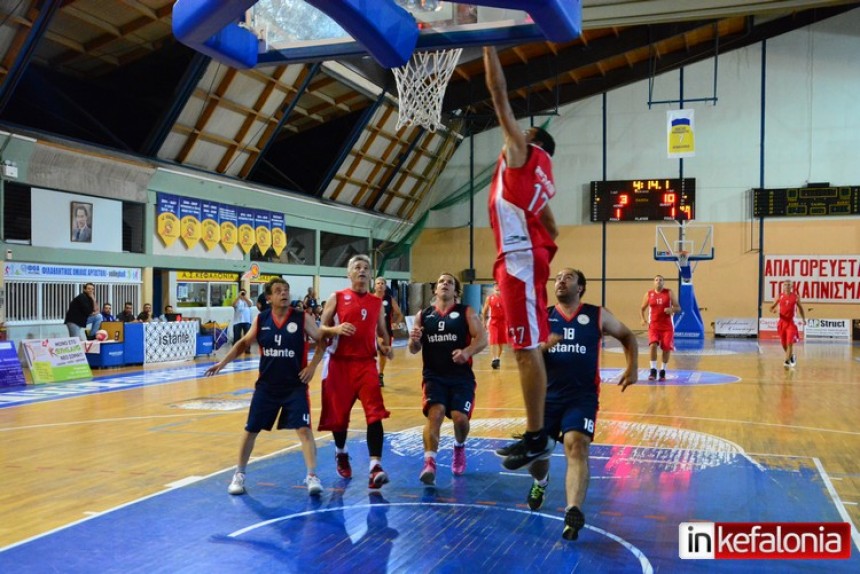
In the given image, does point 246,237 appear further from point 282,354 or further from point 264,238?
point 282,354

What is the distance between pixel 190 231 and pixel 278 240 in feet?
12.2

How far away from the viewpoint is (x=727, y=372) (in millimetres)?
14656

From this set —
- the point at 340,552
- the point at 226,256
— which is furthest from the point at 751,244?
the point at 340,552

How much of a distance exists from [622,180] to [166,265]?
16.7m

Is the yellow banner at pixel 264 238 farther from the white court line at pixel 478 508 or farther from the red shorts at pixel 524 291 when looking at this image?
the red shorts at pixel 524 291

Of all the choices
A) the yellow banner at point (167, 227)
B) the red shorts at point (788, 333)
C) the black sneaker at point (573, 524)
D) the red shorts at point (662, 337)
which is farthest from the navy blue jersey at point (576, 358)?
the yellow banner at point (167, 227)

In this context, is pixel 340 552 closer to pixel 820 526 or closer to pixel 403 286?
pixel 820 526

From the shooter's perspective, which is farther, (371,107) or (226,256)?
(371,107)

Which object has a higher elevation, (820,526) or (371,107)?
(371,107)

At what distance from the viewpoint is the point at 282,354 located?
235 inches

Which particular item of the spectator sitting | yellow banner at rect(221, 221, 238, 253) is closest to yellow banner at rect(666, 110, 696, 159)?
yellow banner at rect(221, 221, 238, 253)

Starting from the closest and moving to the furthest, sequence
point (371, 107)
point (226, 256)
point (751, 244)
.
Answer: point (226, 256), point (371, 107), point (751, 244)

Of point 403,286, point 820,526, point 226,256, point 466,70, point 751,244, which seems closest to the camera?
point 820,526

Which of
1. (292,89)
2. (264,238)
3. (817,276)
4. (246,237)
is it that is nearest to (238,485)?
(292,89)
